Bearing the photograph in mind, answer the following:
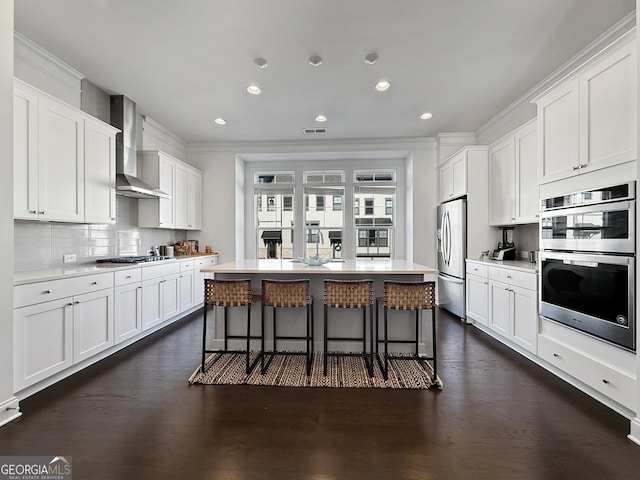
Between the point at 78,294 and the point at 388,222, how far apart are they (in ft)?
16.2

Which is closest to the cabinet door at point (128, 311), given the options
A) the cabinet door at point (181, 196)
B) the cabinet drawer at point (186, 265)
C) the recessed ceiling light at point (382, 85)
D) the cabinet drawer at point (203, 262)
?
the cabinet drawer at point (186, 265)

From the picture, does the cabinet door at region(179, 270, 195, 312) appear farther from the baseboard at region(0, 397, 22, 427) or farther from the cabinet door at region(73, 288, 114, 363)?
the baseboard at region(0, 397, 22, 427)

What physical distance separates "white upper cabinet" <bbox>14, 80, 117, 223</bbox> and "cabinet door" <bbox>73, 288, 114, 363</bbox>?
2.65 feet

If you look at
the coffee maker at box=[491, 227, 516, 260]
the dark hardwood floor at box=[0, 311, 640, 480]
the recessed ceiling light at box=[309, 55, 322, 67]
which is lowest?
the dark hardwood floor at box=[0, 311, 640, 480]

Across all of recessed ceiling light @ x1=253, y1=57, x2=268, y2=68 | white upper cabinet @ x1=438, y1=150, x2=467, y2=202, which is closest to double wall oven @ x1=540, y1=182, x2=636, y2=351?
white upper cabinet @ x1=438, y1=150, x2=467, y2=202

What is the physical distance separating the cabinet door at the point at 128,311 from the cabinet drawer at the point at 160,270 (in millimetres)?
179

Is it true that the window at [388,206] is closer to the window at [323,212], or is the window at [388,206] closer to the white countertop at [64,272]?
the window at [323,212]

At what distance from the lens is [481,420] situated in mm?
1927

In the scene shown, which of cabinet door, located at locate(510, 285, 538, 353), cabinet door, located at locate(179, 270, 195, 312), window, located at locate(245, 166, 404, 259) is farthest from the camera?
window, located at locate(245, 166, 404, 259)

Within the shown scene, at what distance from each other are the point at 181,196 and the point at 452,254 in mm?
4526

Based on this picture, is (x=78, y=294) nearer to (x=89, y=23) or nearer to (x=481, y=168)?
(x=89, y=23)

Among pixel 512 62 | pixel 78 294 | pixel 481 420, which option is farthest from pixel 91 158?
pixel 512 62

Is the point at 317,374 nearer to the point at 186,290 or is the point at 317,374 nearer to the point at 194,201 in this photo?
the point at 186,290

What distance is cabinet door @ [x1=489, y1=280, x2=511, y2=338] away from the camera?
3141mm
